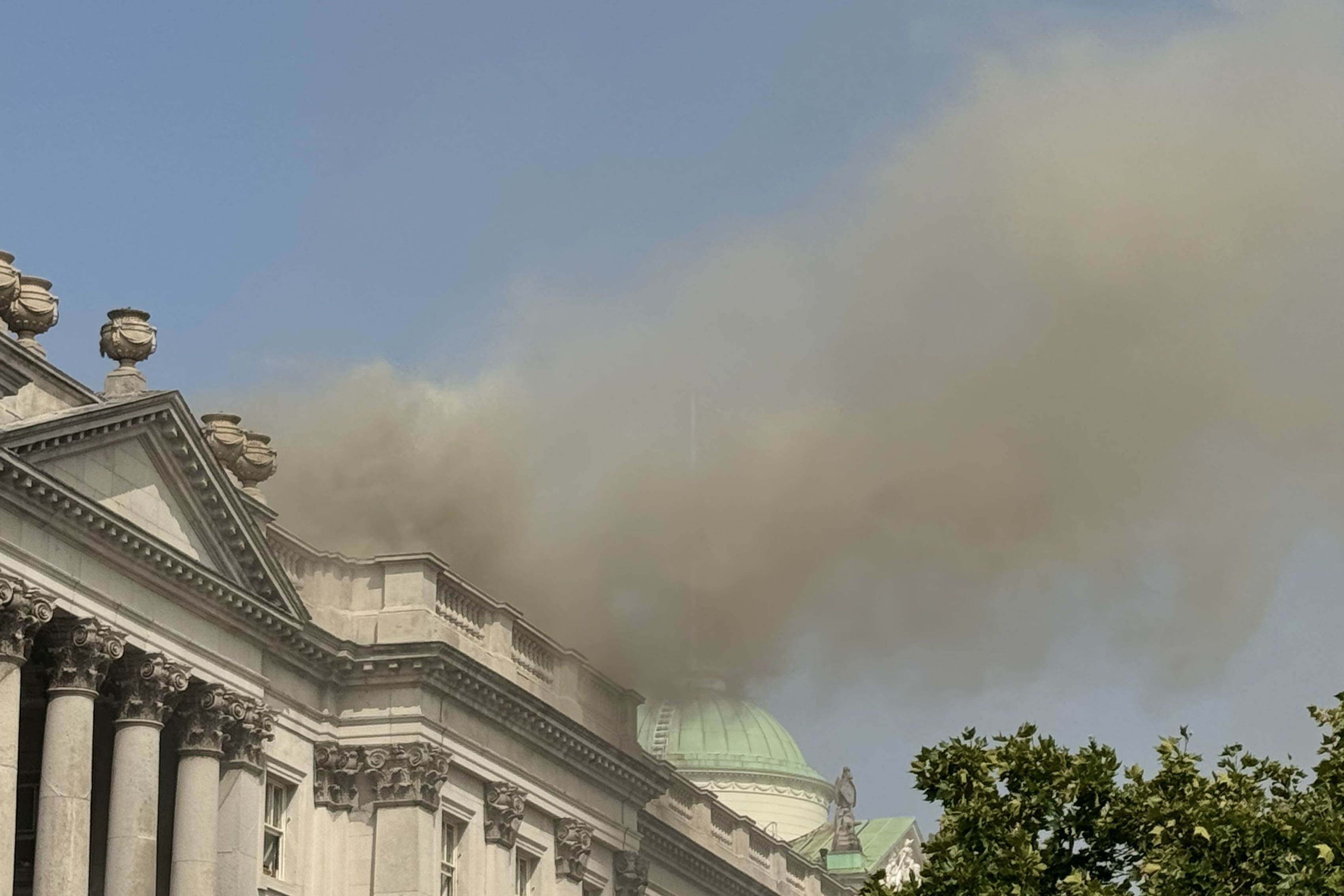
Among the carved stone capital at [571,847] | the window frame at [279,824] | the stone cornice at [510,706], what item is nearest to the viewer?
the window frame at [279,824]

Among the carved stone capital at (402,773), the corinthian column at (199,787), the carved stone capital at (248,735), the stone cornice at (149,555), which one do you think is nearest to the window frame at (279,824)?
the carved stone capital at (248,735)

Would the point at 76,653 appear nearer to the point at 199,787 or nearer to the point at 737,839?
the point at 199,787

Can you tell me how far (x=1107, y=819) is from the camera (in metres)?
36.5

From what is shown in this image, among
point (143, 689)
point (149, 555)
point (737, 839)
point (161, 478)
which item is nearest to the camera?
point (149, 555)

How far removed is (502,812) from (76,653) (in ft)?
Answer: 44.8

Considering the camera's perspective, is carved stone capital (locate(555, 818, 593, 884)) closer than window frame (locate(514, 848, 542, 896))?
No

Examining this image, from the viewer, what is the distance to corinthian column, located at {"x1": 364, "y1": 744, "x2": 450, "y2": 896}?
2024 inches

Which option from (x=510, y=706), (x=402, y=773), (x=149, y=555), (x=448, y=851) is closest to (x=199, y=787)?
(x=149, y=555)

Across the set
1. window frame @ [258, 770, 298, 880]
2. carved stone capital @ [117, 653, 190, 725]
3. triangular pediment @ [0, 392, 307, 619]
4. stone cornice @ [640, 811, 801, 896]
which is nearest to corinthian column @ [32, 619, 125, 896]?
carved stone capital @ [117, 653, 190, 725]

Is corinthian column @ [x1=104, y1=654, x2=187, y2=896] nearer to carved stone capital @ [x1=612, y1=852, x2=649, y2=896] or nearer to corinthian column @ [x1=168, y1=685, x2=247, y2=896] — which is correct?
corinthian column @ [x1=168, y1=685, x2=247, y2=896]

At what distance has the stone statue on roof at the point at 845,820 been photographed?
10175 centimetres

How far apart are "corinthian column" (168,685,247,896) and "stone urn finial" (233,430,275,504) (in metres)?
5.86

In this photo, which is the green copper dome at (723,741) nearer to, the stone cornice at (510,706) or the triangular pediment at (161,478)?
the stone cornice at (510,706)

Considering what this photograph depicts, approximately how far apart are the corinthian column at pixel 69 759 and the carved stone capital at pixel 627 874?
19.5 m
